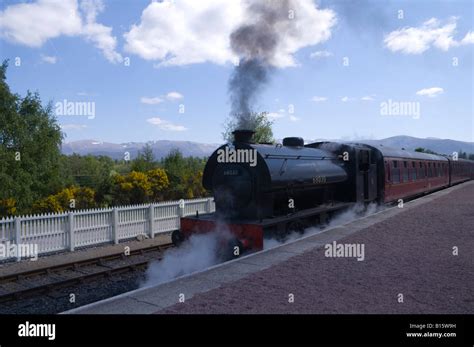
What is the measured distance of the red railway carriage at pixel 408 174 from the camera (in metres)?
15.5

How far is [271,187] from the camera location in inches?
325

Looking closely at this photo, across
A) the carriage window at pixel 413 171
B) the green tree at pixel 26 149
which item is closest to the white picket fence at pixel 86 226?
the green tree at pixel 26 149

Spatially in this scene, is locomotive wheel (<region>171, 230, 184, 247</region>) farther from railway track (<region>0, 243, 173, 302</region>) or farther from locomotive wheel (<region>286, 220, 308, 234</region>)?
locomotive wheel (<region>286, 220, 308, 234</region>)

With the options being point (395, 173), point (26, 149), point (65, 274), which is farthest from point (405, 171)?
point (26, 149)

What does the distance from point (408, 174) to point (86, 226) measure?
16.0m

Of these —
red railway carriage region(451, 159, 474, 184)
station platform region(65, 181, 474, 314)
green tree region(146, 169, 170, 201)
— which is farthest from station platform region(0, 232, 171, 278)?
red railway carriage region(451, 159, 474, 184)

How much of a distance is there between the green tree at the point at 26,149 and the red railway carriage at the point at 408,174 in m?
17.4

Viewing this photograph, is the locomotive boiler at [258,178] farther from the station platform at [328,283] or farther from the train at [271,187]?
the station platform at [328,283]

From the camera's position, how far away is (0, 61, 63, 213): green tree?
1773 cm

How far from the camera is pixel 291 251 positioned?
27.1ft

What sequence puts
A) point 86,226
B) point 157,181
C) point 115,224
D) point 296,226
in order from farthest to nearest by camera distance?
1. point 157,181
2. point 115,224
3. point 86,226
4. point 296,226

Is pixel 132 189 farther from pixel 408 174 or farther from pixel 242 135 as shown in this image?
pixel 408 174
